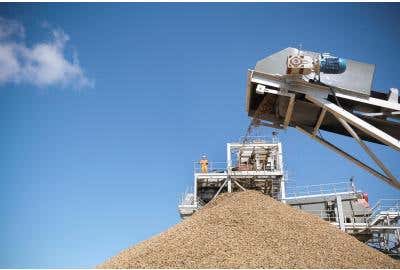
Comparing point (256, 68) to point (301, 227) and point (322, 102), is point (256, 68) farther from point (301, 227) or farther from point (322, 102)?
point (301, 227)

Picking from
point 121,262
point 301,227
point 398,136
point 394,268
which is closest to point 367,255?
point 394,268

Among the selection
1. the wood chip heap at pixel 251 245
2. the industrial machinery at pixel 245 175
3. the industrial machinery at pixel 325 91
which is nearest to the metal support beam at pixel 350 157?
the industrial machinery at pixel 325 91

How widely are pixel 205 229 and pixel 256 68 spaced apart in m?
5.36

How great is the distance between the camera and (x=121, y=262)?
492 inches

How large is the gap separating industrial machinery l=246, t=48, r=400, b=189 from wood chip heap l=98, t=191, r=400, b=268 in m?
2.83

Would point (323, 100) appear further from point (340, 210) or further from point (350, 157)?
point (340, 210)

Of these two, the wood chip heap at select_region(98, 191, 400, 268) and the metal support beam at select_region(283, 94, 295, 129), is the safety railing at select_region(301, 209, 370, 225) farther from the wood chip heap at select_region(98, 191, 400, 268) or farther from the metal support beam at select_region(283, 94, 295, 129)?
the metal support beam at select_region(283, 94, 295, 129)

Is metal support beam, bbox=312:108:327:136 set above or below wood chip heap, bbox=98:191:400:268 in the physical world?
above

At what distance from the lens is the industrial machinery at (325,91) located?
11.1 metres

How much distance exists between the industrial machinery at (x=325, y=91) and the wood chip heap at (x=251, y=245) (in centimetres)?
283

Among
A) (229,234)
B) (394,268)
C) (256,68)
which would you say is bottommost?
(394,268)

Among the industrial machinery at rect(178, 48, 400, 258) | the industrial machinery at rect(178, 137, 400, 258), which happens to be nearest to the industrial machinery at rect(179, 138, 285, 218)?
the industrial machinery at rect(178, 137, 400, 258)

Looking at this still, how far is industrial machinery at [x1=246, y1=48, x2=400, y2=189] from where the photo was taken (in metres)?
11.1

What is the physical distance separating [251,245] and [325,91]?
4647mm
